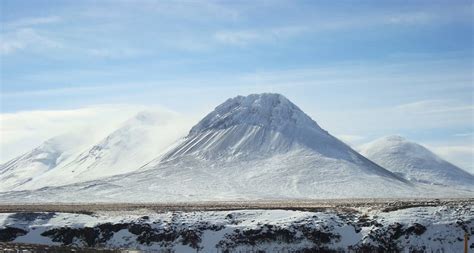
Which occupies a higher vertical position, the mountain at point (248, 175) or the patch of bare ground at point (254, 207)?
the mountain at point (248, 175)

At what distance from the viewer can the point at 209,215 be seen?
5691 centimetres

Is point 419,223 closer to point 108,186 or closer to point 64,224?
point 64,224

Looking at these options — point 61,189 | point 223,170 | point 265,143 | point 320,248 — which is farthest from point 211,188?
point 320,248

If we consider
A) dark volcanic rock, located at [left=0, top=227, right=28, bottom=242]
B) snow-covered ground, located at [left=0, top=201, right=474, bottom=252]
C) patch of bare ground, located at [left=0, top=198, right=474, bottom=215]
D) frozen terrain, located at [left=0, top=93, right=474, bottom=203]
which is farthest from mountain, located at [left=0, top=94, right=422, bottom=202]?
snow-covered ground, located at [left=0, top=201, right=474, bottom=252]

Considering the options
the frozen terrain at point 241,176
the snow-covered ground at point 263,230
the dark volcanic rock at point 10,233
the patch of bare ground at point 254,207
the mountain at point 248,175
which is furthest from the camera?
the mountain at point 248,175

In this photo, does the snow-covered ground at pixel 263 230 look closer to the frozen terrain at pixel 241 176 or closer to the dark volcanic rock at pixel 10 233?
the dark volcanic rock at pixel 10 233

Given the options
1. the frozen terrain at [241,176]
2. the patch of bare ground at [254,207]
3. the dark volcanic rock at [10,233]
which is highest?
the frozen terrain at [241,176]

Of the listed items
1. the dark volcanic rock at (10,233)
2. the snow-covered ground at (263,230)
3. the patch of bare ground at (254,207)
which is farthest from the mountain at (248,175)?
the snow-covered ground at (263,230)

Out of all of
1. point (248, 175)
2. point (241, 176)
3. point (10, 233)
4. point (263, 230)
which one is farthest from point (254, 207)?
A: point (248, 175)

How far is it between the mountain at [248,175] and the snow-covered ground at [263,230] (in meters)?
66.9

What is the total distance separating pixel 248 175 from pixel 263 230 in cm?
10899

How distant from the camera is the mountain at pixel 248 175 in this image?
13538 cm

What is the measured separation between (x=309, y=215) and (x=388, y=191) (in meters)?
89.9

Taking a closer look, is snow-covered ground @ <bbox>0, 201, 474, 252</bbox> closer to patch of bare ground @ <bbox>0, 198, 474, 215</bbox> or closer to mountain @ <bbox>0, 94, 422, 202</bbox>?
patch of bare ground @ <bbox>0, 198, 474, 215</bbox>
